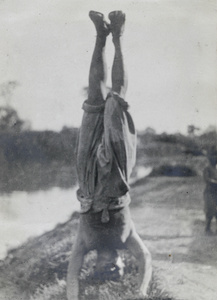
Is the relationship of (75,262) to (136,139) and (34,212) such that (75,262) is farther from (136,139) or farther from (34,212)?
(136,139)

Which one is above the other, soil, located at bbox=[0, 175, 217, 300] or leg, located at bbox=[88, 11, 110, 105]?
leg, located at bbox=[88, 11, 110, 105]

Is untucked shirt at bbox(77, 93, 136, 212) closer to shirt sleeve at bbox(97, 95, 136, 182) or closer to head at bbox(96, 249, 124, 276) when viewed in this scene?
shirt sleeve at bbox(97, 95, 136, 182)

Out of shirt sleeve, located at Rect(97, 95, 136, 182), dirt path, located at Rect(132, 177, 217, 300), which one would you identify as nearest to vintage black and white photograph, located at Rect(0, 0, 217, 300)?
dirt path, located at Rect(132, 177, 217, 300)

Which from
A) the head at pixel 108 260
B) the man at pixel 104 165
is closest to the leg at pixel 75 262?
the man at pixel 104 165

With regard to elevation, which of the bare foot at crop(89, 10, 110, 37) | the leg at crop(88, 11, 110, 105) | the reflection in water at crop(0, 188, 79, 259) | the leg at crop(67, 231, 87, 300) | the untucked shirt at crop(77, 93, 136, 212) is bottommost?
the leg at crop(67, 231, 87, 300)

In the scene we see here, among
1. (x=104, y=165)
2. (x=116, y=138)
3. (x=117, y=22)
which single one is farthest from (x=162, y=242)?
(x=117, y=22)

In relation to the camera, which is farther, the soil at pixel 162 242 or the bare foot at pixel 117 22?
the soil at pixel 162 242

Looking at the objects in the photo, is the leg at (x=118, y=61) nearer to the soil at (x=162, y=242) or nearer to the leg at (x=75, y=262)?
the soil at (x=162, y=242)
